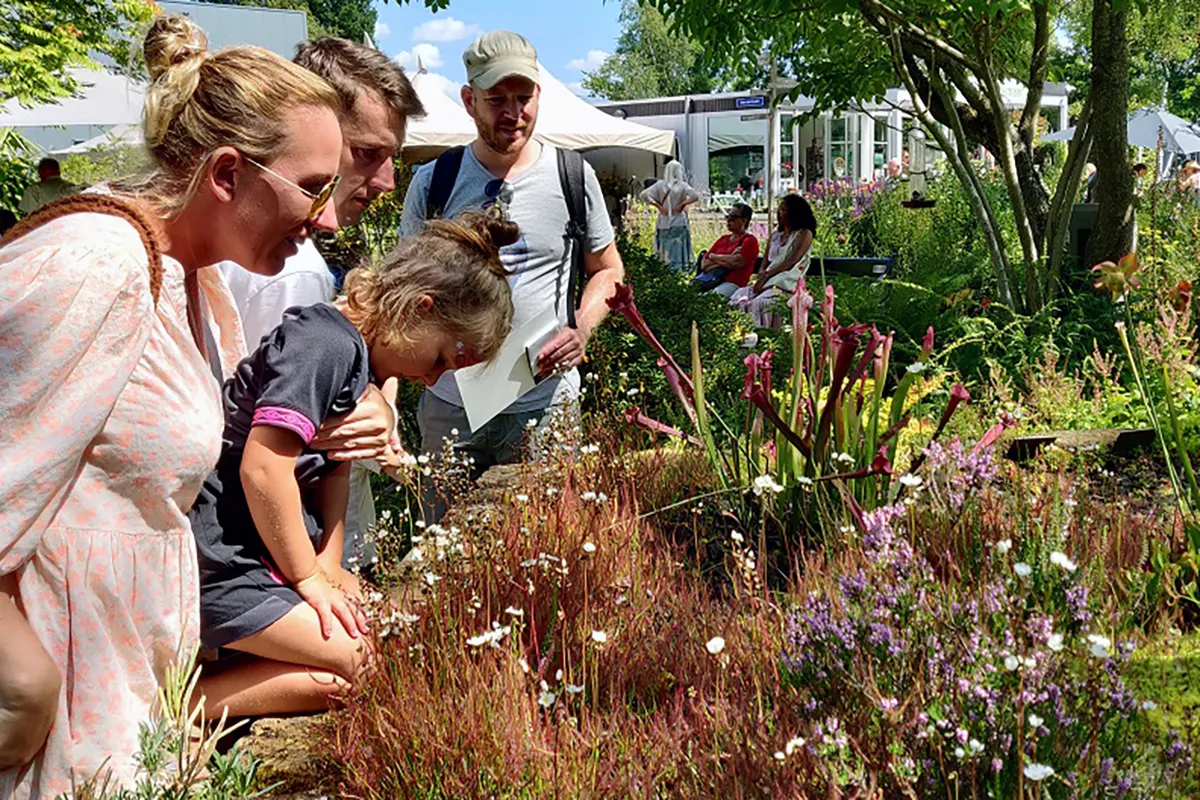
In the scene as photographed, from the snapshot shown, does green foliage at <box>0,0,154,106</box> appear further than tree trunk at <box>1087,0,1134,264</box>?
Yes

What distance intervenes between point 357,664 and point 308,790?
0.27m

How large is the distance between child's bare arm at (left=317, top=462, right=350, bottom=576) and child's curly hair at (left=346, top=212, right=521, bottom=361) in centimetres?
34

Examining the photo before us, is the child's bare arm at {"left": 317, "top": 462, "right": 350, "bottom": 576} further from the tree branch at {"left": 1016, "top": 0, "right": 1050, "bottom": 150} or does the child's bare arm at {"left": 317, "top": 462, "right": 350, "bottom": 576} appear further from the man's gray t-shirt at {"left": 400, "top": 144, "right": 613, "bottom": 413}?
the tree branch at {"left": 1016, "top": 0, "right": 1050, "bottom": 150}

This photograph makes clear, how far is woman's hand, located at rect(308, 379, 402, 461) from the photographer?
93.1 inches

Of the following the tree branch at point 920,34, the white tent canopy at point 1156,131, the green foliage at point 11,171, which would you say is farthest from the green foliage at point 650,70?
the tree branch at point 920,34

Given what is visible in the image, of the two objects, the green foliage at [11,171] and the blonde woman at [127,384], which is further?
the green foliage at [11,171]

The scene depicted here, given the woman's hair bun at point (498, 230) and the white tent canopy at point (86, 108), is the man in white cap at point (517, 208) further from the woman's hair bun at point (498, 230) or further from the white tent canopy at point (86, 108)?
the white tent canopy at point (86, 108)

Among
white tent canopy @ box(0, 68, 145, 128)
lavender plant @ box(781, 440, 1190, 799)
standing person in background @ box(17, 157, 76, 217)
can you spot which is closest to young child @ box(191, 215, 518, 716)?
lavender plant @ box(781, 440, 1190, 799)

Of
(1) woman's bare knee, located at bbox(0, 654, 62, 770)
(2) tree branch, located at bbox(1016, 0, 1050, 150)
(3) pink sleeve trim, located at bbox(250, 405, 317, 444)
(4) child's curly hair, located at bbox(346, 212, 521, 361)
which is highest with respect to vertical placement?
(2) tree branch, located at bbox(1016, 0, 1050, 150)

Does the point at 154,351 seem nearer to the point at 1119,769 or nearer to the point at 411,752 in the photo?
the point at 411,752

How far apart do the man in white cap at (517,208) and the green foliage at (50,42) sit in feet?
38.2

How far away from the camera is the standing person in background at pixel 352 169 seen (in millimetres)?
2816

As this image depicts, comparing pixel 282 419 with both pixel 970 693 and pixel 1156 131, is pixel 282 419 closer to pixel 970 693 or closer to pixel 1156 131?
pixel 970 693

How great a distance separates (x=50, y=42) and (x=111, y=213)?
49.4 feet
